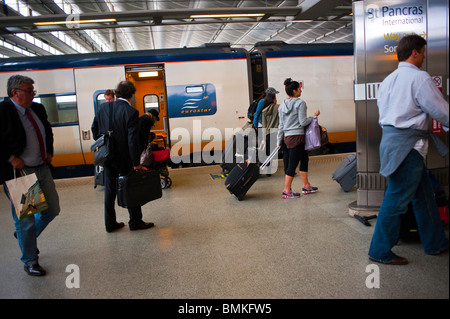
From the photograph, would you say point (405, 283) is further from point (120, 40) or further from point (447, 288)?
point (120, 40)

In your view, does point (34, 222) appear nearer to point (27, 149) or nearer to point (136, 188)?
point (27, 149)

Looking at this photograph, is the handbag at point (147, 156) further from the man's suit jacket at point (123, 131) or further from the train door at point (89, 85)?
the train door at point (89, 85)

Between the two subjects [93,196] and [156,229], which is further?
[93,196]

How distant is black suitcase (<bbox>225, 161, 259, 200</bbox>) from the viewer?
5703 millimetres

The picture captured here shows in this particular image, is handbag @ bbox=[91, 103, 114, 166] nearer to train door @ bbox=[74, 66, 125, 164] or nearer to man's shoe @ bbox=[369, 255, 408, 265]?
man's shoe @ bbox=[369, 255, 408, 265]

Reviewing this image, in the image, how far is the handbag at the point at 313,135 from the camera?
5.38m

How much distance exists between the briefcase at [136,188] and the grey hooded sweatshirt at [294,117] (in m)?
2.19

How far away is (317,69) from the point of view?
9375mm

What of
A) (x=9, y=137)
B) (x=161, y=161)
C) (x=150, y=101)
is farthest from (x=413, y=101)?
(x=150, y=101)

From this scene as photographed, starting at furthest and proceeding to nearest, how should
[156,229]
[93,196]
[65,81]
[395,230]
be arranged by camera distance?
[65,81]
[93,196]
[156,229]
[395,230]

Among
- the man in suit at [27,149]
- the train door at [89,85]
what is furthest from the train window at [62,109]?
the man in suit at [27,149]

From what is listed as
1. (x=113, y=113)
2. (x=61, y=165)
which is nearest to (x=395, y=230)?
(x=113, y=113)

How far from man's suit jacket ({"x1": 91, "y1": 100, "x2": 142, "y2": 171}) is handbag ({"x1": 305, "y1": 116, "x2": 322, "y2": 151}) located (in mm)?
2563

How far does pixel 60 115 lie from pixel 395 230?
7879mm
